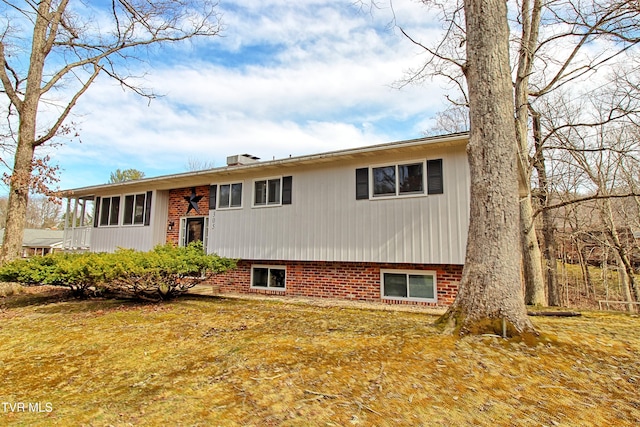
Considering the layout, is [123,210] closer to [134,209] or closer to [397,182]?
[134,209]

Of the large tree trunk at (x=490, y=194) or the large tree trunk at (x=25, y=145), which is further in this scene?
the large tree trunk at (x=25, y=145)

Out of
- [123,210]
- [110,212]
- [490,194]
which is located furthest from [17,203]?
[490,194]

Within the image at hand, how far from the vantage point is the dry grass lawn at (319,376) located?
2516 millimetres

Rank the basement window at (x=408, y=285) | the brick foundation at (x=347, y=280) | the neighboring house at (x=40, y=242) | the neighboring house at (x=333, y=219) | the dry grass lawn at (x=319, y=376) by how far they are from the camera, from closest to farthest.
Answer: the dry grass lawn at (x=319, y=376) → the neighboring house at (x=333, y=219) → the brick foundation at (x=347, y=280) → the basement window at (x=408, y=285) → the neighboring house at (x=40, y=242)

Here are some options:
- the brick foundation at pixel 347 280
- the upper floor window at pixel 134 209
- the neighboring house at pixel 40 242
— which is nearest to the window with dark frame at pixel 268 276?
the brick foundation at pixel 347 280

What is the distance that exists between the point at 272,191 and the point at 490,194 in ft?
21.6

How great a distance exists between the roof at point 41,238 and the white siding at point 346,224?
3641 cm

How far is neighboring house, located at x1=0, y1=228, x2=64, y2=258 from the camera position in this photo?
35500 mm

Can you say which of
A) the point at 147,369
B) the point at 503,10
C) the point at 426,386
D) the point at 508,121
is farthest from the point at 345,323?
the point at 503,10

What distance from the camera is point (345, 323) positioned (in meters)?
5.38

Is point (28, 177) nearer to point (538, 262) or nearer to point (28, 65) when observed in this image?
point (28, 65)

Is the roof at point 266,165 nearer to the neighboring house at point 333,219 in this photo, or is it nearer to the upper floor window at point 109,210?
the neighboring house at point 333,219

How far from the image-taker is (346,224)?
830 cm

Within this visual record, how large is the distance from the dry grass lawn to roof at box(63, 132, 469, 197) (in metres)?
3.79
